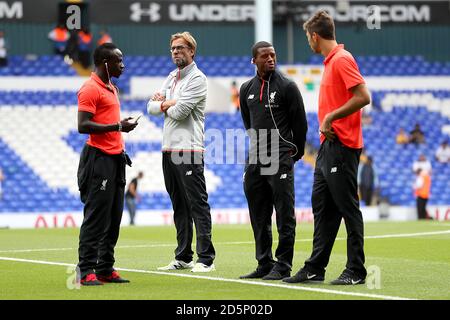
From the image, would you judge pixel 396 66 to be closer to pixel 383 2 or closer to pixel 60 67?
pixel 383 2

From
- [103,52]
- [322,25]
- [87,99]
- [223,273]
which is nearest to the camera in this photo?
[322,25]

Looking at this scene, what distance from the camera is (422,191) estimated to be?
29797 millimetres

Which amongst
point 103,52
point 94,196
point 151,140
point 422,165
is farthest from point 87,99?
point 151,140

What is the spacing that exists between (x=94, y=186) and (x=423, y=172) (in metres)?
21.2

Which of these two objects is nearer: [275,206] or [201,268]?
[275,206]

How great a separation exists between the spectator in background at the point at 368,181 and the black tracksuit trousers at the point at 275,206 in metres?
Result: 20.6

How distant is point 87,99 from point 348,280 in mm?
→ 3030

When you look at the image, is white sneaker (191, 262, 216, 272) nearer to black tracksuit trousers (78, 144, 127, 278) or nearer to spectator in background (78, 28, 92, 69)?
black tracksuit trousers (78, 144, 127, 278)

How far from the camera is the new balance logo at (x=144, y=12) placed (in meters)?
35.0

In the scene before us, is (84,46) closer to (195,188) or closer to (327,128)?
(195,188)

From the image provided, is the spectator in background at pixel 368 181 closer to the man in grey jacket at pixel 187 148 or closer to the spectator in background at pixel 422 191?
the spectator in background at pixel 422 191

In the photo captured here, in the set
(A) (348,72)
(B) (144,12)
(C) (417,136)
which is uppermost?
(B) (144,12)

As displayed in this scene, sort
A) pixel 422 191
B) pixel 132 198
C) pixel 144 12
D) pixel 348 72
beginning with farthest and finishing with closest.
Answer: pixel 144 12 → pixel 422 191 → pixel 132 198 → pixel 348 72

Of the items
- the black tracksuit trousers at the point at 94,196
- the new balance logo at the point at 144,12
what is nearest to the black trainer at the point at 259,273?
the black tracksuit trousers at the point at 94,196
